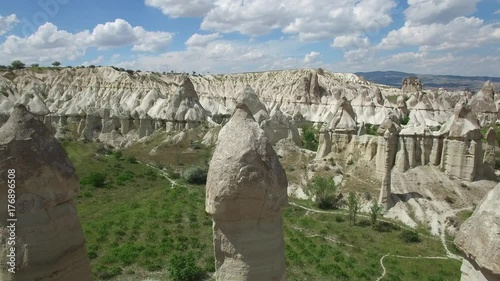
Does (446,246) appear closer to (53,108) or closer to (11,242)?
(11,242)

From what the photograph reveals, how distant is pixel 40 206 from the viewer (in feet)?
20.4

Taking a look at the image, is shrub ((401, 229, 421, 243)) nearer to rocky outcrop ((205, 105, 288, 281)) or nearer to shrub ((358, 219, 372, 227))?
shrub ((358, 219, 372, 227))

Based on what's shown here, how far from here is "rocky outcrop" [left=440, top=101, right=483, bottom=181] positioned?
26125mm

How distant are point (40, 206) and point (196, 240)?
466 inches

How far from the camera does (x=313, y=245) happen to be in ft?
60.0

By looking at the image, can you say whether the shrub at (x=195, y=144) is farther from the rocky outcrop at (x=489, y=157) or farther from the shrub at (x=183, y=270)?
the shrub at (x=183, y=270)

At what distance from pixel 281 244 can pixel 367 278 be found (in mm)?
10450

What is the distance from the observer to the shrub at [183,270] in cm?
1343

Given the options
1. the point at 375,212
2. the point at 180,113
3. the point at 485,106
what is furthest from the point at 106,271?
the point at 485,106

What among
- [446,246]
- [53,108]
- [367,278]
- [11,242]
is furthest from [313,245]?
[53,108]

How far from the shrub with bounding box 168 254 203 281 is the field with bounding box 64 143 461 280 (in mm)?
65

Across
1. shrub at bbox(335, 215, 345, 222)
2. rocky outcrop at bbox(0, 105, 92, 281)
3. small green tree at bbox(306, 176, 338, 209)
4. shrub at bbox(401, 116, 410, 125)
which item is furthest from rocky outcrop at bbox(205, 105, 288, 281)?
shrub at bbox(401, 116, 410, 125)

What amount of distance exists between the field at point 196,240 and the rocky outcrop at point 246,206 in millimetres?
8195

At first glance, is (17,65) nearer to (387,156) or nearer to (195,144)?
(195,144)
